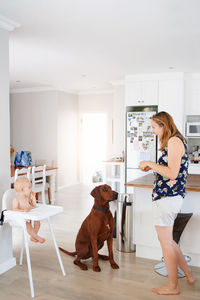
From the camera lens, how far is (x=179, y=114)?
5.56 metres

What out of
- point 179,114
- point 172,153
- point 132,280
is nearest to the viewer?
point 172,153

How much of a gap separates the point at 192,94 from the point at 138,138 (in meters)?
1.28

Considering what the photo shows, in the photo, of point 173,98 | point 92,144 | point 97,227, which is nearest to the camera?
point 97,227

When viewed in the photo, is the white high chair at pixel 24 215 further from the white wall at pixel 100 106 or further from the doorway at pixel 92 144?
the doorway at pixel 92 144

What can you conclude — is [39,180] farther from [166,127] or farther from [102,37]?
[166,127]

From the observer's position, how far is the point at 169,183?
2424mm

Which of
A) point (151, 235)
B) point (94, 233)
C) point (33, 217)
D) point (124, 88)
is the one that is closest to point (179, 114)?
point (124, 88)

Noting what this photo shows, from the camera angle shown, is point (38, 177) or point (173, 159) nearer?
point (173, 159)

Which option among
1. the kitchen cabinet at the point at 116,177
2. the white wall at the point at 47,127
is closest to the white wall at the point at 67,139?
the white wall at the point at 47,127

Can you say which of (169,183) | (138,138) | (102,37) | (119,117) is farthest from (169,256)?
(119,117)

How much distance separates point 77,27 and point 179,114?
118 inches

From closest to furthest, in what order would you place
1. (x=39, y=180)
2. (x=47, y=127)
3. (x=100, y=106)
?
(x=39, y=180) → (x=47, y=127) → (x=100, y=106)

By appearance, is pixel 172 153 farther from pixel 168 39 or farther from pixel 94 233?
pixel 168 39

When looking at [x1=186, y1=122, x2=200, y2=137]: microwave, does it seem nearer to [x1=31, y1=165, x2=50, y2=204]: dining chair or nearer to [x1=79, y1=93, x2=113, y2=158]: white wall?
[x1=79, y1=93, x2=113, y2=158]: white wall
